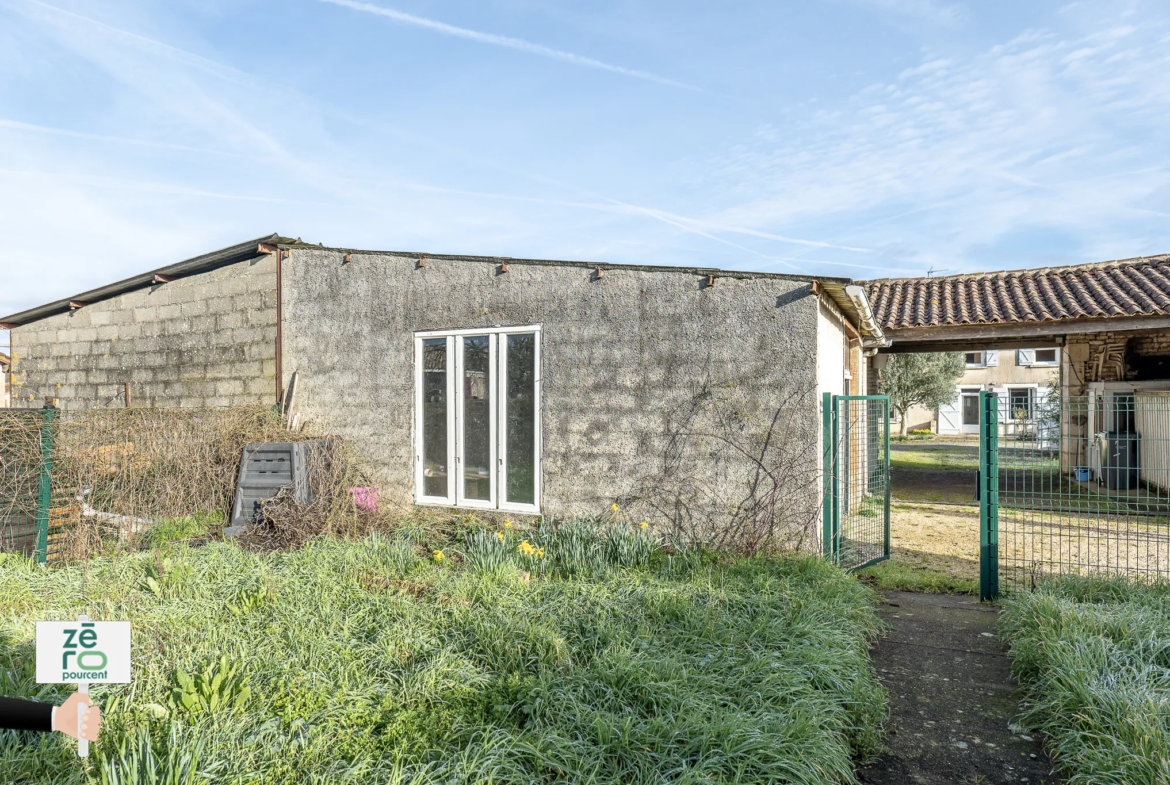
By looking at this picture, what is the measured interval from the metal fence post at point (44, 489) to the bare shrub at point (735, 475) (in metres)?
5.70

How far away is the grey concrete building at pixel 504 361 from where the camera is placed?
6641 millimetres

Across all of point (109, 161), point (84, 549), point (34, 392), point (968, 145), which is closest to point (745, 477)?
point (968, 145)

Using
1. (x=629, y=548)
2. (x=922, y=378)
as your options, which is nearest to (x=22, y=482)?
(x=629, y=548)

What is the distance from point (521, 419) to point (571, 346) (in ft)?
3.42

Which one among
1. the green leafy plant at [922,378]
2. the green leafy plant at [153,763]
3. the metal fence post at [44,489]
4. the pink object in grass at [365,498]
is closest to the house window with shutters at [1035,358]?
the green leafy plant at [922,378]

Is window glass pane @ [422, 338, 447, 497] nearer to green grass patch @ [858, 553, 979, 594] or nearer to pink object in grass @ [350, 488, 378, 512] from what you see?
pink object in grass @ [350, 488, 378, 512]

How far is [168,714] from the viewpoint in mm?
3008

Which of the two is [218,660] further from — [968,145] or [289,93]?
[968,145]

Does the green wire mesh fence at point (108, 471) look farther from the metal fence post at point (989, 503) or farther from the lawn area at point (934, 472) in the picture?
the lawn area at point (934, 472)

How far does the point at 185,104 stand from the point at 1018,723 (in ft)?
30.2

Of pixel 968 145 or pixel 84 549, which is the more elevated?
pixel 968 145

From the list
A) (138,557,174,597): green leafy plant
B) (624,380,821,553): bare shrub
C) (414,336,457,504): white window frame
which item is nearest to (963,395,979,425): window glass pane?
(624,380,821,553): bare shrub

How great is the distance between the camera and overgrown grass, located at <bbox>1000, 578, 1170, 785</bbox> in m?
3.01

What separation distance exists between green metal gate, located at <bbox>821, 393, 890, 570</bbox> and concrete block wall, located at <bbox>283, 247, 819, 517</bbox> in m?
0.48
